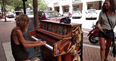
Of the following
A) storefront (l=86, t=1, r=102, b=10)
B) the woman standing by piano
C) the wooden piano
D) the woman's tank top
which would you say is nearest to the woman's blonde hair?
the woman standing by piano

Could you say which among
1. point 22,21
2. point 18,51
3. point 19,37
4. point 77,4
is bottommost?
point 18,51

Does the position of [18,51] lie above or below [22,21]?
below

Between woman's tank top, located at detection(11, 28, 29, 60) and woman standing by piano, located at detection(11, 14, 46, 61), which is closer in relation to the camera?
woman standing by piano, located at detection(11, 14, 46, 61)

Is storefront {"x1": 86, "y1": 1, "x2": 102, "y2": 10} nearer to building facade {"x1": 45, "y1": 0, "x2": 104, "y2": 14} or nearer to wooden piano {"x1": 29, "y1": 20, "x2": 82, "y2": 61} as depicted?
building facade {"x1": 45, "y1": 0, "x2": 104, "y2": 14}

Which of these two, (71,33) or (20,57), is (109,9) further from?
(20,57)

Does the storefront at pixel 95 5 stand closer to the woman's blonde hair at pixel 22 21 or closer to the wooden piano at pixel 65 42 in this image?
the wooden piano at pixel 65 42

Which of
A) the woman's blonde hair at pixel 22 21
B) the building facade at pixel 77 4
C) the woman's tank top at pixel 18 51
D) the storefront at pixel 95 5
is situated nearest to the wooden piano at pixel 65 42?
the woman's tank top at pixel 18 51

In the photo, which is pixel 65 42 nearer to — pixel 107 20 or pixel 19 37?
pixel 19 37

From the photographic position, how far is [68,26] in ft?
8.22

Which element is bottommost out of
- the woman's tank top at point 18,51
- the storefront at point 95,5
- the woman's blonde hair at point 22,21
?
the woman's tank top at point 18,51

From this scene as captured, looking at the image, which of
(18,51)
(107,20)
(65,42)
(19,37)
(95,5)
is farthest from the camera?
(95,5)

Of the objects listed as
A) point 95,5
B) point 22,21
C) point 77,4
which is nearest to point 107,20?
point 22,21

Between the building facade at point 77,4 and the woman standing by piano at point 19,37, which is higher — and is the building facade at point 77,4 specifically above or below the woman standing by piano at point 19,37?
above


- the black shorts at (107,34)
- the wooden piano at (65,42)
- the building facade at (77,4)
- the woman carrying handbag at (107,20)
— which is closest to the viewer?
the wooden piano at (65,42)
